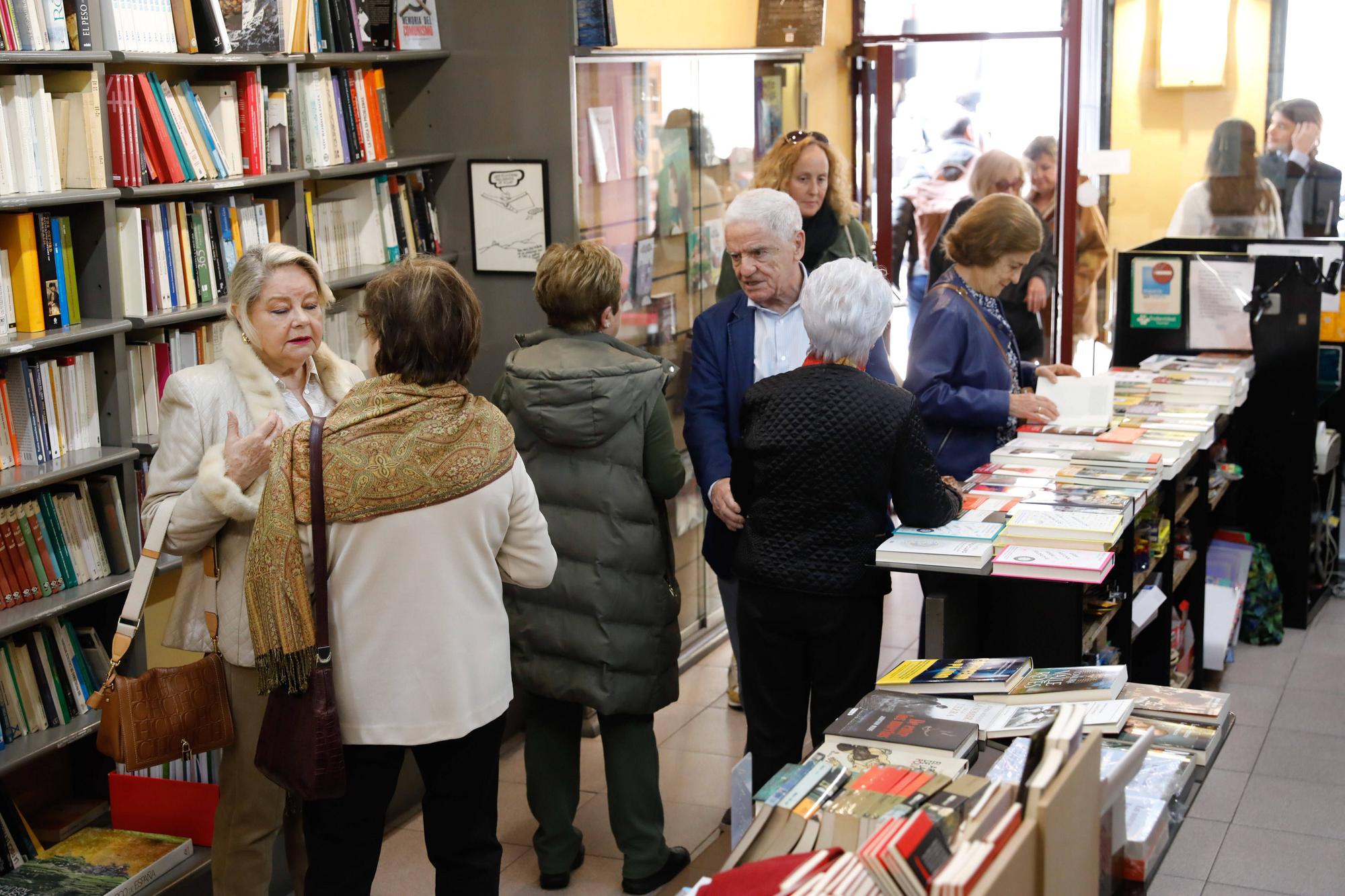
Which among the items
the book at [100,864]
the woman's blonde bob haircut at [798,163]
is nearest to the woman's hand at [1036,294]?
the woman's blonde bob haircut at [798,163]

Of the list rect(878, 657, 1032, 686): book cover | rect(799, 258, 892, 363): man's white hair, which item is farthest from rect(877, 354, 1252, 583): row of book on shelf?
rect(799, 258, 892, 363): man's white hair

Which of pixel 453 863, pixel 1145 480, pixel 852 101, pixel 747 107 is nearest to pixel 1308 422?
pixel 1145 480

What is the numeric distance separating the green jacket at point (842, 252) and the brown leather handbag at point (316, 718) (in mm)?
2199

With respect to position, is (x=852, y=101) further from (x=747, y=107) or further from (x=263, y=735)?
(x=263, y=735)

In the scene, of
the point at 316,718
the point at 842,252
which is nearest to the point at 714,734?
the point at 842,252

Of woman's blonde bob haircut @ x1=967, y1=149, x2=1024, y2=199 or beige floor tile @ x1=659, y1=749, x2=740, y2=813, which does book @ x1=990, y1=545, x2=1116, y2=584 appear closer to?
beige floor tile @ x1=659, y1=749, x2=740, y2=813

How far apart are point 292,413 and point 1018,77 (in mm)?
5563

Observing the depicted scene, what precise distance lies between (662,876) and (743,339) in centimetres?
143

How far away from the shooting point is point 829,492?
3012mm

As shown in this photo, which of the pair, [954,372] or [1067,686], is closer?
[1067,686]

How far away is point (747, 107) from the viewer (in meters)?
6.02

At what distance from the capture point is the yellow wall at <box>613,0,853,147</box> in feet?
18.7

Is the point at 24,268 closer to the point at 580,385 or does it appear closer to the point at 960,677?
the point at 580,385

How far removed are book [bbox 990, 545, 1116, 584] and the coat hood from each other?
3.14ft
